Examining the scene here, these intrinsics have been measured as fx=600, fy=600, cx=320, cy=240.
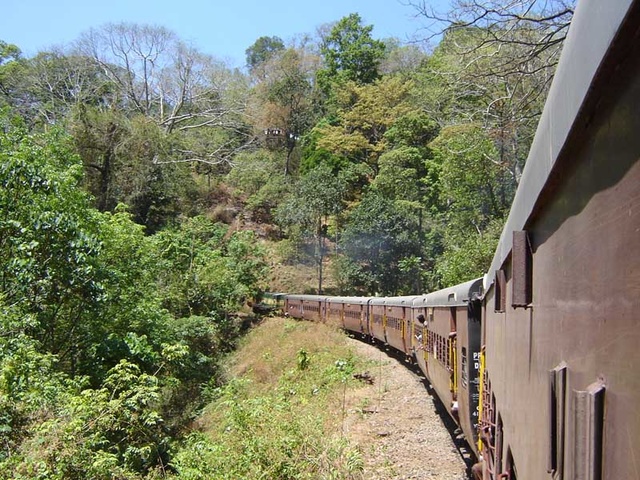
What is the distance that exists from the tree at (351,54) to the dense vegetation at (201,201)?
0.19m

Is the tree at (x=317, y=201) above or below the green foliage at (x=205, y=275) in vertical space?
above

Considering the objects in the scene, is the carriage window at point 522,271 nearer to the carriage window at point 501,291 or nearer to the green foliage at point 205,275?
the carriage window at point 501,291

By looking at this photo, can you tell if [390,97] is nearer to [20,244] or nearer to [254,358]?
[254,358]

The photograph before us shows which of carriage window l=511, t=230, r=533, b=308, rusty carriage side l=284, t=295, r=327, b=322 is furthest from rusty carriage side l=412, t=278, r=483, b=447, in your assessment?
rusty carriage side l=284, t=295, r=327, b=322

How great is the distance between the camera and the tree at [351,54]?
4825 cm

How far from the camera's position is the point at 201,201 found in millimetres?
45719

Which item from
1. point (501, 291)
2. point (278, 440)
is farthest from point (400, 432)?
point (501, 291)

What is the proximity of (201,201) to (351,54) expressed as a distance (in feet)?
55.9

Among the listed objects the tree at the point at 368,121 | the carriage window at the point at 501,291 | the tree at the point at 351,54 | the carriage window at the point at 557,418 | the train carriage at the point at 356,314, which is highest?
the tree at the point at 351,54

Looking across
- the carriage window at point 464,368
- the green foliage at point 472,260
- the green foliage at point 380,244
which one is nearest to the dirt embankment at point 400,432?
the carriage window at point 464,368

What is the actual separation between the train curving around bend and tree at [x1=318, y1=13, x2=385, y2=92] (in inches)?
1846

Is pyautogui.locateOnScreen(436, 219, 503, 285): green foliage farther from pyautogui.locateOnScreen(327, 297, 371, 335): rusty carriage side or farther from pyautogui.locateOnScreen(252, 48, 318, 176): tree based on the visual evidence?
pyautogui.locateOnScreen(252, 48, 318, 176): tree

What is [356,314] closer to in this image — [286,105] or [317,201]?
[317,201]

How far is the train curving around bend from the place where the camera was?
1138 millimetres
